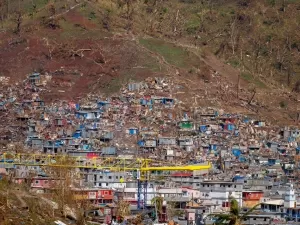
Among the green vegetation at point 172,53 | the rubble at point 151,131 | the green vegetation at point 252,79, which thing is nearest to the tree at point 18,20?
the rubble at point 151,131

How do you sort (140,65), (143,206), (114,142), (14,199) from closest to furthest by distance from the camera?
(14,199) → (143,206) → (114,142) → (140,65)

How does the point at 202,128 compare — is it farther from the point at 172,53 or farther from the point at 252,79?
the point at 252,79

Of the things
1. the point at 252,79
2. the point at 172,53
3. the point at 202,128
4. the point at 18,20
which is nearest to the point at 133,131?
the point at 202,128

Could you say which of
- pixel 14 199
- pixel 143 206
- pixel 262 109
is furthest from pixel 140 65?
pixel 14 199

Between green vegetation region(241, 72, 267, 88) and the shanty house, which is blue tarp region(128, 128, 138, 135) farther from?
green vegetation region(241, 72, 267, 88)

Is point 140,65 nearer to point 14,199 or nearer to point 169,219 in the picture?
point 169,219

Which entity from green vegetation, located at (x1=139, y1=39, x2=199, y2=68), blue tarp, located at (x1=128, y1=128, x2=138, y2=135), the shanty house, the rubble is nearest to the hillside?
green vegetation, located at (x1=139, y1=39, x2=199, y2=68)

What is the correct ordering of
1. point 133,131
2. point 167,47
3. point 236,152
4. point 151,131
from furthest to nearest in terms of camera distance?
point 167,47
point 151,131
point 133,131
point 236,152

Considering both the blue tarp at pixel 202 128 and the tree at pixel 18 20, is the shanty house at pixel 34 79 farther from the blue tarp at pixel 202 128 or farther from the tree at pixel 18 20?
the blue tarp at pixel 202 128
